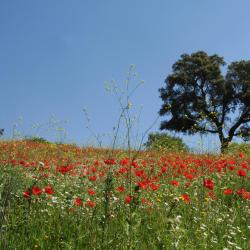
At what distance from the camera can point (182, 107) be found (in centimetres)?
4691

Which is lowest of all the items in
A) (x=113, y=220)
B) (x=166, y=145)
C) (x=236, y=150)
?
(x=113, y=220)

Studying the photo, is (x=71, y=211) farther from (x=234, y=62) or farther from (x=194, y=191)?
(x=234, y=62)

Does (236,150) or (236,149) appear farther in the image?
(236,149)

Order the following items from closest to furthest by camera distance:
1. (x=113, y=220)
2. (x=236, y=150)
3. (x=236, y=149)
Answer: (x=113, y=220), (x=236, y=150), (x=236, y=149)

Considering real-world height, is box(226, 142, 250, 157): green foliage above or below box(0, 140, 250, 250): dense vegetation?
above

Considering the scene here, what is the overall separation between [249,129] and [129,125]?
144ft

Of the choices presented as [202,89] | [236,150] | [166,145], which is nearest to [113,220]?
[236,150]

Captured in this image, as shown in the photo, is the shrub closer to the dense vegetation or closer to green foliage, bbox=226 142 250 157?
green foliage, bbox=226 142 250 157

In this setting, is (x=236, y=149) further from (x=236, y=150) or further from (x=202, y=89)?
(x=202, y=89)

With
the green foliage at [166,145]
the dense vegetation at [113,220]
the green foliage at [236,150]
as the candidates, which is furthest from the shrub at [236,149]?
the dense vegetation at [113,220]

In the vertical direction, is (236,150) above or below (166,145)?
below

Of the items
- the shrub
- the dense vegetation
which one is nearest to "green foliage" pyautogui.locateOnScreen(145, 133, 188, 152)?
the shrub

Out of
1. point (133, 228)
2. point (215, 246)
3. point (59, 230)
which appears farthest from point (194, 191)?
point (133, 228)

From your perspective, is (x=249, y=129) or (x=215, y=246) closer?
(x=215, y=246)
